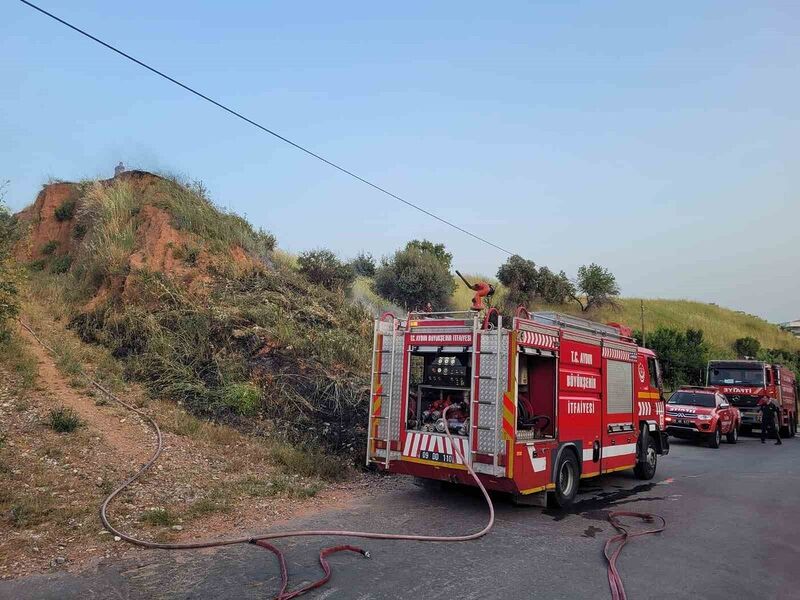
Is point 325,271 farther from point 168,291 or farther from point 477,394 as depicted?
point 477,394

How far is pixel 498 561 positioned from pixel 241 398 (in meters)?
6.60

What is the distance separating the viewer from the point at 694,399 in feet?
67.2

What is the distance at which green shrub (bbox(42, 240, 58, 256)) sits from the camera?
18.6m

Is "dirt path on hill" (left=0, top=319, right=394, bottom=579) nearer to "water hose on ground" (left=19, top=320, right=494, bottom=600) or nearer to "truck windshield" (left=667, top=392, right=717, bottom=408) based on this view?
"water hose on ground" (left=19, top=320, right=494, bottom=600)

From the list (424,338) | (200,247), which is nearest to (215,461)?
(424,338)

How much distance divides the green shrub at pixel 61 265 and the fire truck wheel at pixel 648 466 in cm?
1586

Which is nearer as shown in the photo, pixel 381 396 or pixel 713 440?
pixel 381 396

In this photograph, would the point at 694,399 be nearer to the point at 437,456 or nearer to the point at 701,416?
the point at 701,416

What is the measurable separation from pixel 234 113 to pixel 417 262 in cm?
2093

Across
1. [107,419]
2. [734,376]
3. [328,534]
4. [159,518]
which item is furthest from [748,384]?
[159,518]

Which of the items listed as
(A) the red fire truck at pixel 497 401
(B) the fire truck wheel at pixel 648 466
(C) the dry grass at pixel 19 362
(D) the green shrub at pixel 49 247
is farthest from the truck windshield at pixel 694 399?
(D) the green shrub at pixel 49 247

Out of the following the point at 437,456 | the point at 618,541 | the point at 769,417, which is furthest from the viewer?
the point at 769,417

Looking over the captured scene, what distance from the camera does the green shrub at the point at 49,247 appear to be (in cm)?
1858

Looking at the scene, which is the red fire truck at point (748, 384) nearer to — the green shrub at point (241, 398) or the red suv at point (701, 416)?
the red suv at point (701, 416)
